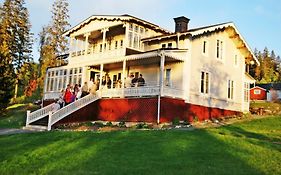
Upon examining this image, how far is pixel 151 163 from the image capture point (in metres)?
10.6

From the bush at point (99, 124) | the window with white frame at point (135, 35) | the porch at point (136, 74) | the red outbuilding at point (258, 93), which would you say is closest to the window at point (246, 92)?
the porch at point (136, 74)

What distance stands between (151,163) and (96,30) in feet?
73.6

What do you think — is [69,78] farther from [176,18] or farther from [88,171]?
[88,171]

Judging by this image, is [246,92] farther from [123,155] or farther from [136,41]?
[123,155]

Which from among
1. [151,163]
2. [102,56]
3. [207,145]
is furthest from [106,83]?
[151,163]

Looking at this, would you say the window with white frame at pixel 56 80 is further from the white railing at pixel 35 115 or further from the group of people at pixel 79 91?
the white railing at pixel 35 115

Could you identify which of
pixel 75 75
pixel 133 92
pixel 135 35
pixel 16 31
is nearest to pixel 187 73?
pixel 133 92

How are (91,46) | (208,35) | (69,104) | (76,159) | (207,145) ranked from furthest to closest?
1. (91,46)
2. (208,35)
3. (69,104)
4. (207,145)
5. (76,159)

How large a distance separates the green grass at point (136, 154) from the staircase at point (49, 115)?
21.0 ft

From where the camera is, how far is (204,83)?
28297 millimetres

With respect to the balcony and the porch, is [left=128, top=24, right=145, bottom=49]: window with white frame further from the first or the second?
the porch

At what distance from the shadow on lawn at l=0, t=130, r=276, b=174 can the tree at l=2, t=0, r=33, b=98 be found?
35.7 m

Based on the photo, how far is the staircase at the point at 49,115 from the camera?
23375 mm

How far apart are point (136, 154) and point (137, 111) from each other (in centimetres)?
1234
